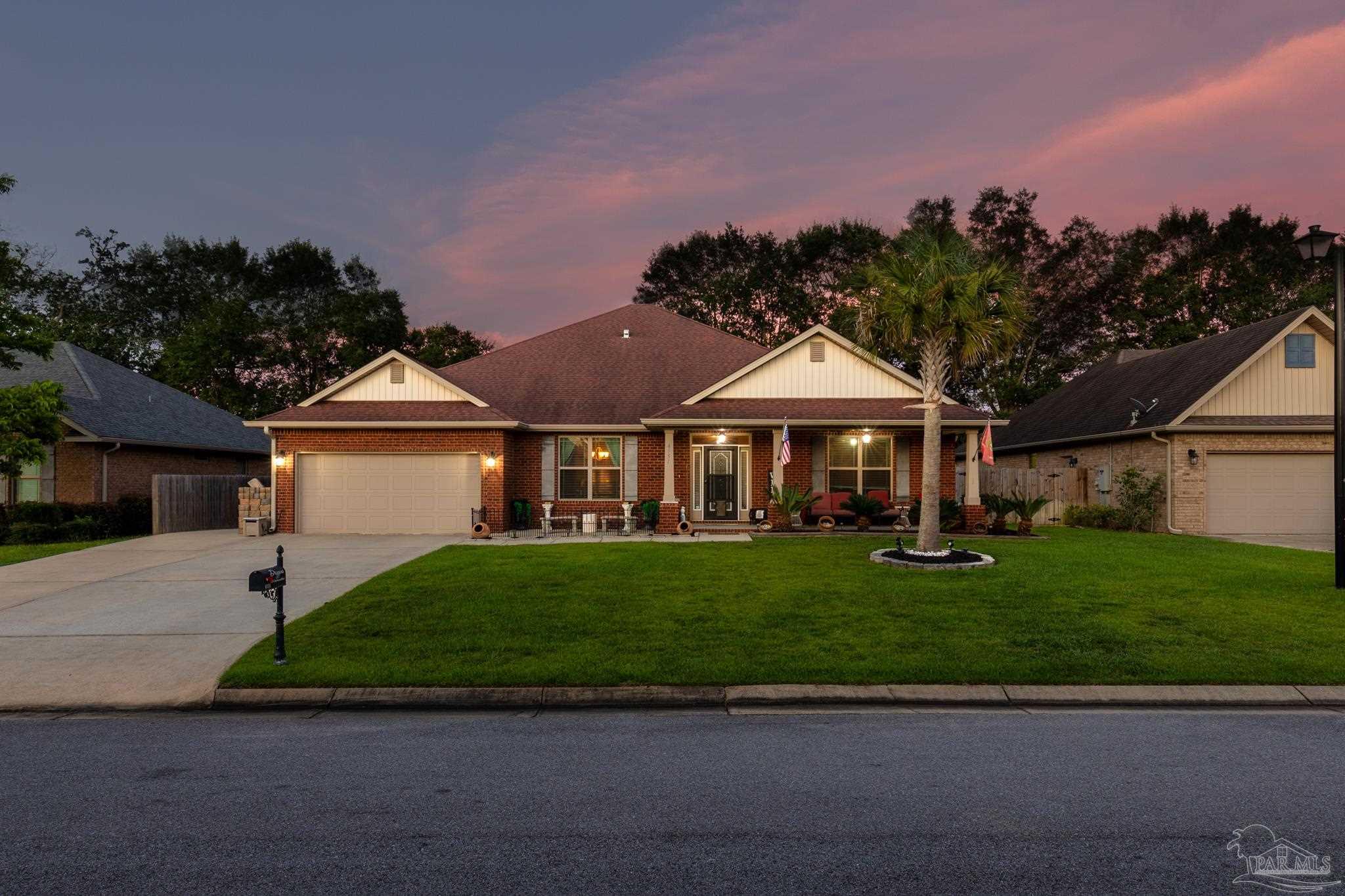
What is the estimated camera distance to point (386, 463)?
2048 cm

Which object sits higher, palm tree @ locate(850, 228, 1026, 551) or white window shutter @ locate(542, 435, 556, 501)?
palm tree @ locate(850, 228, 1026, 551)

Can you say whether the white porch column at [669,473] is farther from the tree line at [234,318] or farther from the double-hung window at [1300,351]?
the tree line at [234,318]

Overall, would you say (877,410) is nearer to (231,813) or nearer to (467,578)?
(467,578)

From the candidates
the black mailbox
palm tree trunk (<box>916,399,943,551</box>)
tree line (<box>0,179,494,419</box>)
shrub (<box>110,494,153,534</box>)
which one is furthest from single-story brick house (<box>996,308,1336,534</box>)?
tree line (<box>0,179,494,419</box>)

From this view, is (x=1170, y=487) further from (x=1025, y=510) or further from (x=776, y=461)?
(x=776, y=461)

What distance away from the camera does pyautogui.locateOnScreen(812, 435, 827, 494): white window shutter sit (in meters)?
20.8

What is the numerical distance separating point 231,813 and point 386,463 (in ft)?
55.8

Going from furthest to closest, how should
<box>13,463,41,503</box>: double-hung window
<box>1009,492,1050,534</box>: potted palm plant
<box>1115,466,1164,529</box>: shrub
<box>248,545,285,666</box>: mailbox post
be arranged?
<box>13,463,41,503</box>: double-hung window, <box>1115,466,1164,529</box>: shrub, <box>1009,492,1050,534</box>: potted palm plant, <box>248,545,285,666</box>: mailbox post

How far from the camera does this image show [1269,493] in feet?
67.1

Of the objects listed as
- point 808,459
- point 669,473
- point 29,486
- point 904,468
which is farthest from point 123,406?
point 904,468

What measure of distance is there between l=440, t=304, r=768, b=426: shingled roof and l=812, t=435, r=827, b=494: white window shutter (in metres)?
3.54

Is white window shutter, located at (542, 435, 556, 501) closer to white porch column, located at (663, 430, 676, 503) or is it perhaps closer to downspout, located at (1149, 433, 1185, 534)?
white porch column, located at (663, 430, 676, 503)

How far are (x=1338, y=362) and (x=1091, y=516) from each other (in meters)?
13.5

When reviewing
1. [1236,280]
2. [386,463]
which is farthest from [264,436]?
[1236,280]
